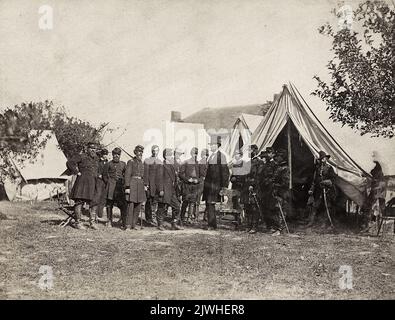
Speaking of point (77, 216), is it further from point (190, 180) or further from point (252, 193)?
point (252, 193)

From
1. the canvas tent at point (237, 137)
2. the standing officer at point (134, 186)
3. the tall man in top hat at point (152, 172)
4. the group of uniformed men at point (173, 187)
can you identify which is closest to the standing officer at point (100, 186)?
the group of uniformed men at point (173, 187)

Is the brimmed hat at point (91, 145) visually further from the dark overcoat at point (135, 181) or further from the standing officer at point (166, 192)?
the standing officer at point (166, 192)

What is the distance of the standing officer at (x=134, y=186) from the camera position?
29.8 ft

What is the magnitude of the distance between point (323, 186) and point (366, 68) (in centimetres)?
247

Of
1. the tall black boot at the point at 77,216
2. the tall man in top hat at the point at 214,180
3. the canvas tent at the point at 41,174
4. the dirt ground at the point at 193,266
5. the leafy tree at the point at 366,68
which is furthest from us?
the canvas tent at the point at 41,174

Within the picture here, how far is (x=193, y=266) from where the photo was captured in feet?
19.9

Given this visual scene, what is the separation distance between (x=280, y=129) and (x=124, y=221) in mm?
4006

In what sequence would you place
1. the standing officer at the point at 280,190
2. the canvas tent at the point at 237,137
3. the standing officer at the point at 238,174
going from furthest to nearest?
the canvas tent at the point at 237,137, the standing officer at the point at 238,174, the standing officer at the point at 280,190

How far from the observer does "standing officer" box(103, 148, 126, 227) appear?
9.65m

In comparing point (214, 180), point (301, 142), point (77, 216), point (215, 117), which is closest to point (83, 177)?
point (77, 216)

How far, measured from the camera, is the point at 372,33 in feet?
26.1
